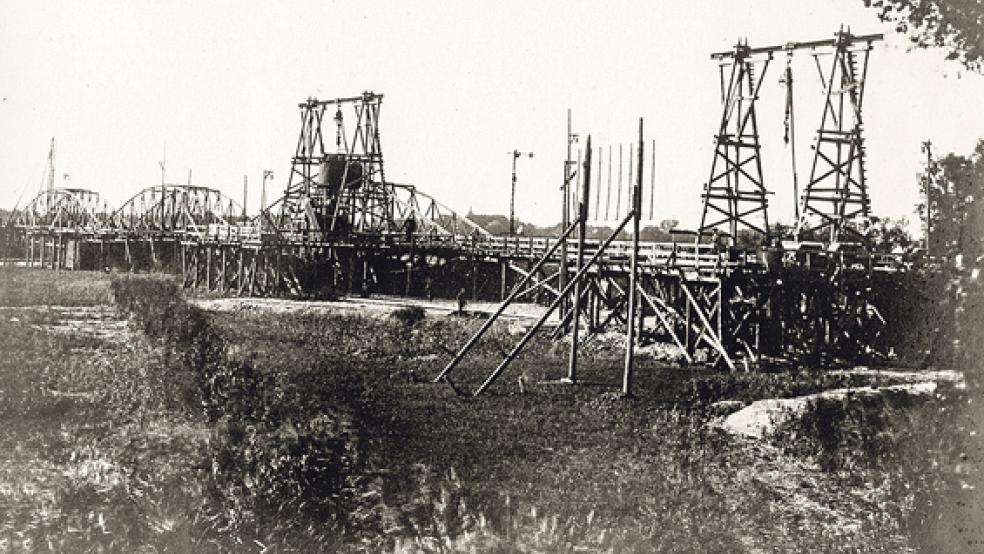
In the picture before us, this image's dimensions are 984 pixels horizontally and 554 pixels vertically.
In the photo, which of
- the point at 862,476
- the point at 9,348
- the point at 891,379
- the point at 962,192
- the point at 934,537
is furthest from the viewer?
the point at 891,379

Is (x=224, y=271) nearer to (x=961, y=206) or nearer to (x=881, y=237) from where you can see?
(x=881, y=237)

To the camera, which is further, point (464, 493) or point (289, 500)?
point (464, 493)

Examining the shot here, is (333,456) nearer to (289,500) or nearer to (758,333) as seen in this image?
(289,500)

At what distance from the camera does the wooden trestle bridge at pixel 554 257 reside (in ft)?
75.2

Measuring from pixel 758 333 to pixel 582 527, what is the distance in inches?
608

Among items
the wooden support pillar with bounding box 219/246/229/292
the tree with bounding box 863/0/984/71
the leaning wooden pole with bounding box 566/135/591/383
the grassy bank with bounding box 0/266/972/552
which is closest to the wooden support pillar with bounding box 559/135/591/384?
the leaning wooden pole with bounding box 566/135/591/383

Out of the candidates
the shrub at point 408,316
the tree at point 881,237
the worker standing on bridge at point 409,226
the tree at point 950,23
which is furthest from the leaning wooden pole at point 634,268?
the worker standing on bridge at point 409,226

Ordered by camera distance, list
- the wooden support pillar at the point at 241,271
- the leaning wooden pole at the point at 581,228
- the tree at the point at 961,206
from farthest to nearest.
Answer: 1. the wooden support pillar at the point at 241,271
2. the leaning wooden pole at the point at 581,228
3. the tree at the point at 961,206

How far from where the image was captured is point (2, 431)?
A: 11008 millimetres

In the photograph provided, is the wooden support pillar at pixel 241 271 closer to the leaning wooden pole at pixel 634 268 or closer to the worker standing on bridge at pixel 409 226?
the worker standing on bridge at pixel 409 226

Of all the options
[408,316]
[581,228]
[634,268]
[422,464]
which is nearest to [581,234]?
[581,228]

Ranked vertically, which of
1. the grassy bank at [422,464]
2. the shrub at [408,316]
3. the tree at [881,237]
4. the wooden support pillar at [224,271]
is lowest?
the grassy bank at [422,464]

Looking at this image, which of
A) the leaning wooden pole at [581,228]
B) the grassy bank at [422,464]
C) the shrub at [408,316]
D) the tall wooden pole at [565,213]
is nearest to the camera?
the grassy bank at [422,464]

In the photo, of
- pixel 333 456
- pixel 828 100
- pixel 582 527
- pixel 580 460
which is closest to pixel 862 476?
pixel 580 460
